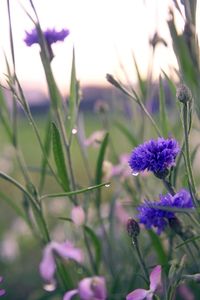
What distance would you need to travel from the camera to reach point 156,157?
79 centimetres

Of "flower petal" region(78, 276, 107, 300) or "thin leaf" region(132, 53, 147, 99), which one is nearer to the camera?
"flower petal" region(78, 276, 107, 300)

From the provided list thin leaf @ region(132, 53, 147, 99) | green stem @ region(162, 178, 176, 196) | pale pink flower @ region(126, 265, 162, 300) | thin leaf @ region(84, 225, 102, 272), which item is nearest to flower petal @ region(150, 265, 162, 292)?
pale pink flower @ region(126, 265, 162, 300)

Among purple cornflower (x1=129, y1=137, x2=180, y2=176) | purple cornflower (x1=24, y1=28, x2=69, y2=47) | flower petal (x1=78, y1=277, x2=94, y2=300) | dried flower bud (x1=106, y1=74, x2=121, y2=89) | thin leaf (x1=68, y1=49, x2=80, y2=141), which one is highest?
purple cornflower (x1=24, y1=28, x2=69, y2=47)

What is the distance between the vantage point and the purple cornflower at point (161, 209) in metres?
0.79

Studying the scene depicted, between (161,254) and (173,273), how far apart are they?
0.71 ft

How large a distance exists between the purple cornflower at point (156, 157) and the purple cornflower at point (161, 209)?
38 mm

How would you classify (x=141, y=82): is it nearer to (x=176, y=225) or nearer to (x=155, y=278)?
(x=176, y=225)

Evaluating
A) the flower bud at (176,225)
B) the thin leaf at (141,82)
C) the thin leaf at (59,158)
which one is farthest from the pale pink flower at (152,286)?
the thin leaf at (141,82)

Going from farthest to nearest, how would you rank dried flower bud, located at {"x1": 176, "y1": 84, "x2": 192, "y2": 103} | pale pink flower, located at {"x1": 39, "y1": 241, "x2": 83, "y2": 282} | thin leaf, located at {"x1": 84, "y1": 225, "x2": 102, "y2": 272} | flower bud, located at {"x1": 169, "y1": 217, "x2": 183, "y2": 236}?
thin leaf, located at {"x1": 84, "y1": 225, "x2": 102, "y2": 272}, flower bud, located at {"x1": 169, "y1": 217, "x2": 183, "y2": 236}, dried flower bud, located at {"x1": 176, "y1": 84, "x2": 192, "y2": 103}, pale pink flower, located at {"x1": 39, "y1": 241, "x2": 83, "y2": 282}

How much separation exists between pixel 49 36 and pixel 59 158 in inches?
8.4

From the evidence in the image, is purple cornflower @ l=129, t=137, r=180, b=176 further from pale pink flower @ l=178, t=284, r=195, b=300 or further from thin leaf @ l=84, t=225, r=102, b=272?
pale pink flower @ l=178, t=284, r=195, b=300

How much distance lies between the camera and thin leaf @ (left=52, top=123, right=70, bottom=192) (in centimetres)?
84

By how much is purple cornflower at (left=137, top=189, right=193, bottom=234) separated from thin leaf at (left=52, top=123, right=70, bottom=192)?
0.13 m

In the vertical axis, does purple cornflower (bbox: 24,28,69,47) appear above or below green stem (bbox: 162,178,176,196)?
above
